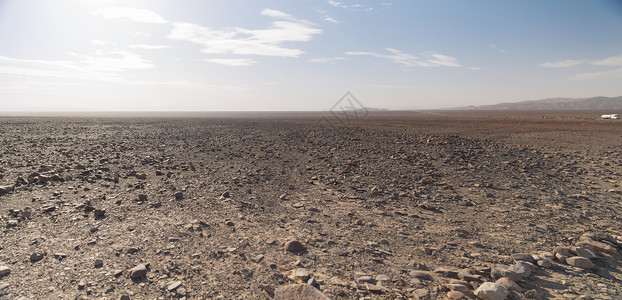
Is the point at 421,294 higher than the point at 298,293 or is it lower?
lower

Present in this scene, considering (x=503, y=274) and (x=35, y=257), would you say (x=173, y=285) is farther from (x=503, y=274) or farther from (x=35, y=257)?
(x=503, y=274)

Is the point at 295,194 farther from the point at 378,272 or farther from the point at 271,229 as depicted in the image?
the point at 378,272

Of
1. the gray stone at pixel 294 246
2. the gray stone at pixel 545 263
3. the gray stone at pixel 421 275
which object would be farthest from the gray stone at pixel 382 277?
the gray stone at pixel 545 263

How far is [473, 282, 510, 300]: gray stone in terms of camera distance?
3180 mm

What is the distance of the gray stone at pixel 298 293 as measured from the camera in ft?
10.4

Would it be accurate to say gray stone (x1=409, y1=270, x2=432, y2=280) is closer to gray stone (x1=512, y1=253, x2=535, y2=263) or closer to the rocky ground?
the rocky ground

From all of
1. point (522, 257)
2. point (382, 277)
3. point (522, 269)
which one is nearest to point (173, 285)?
point (382, 277)

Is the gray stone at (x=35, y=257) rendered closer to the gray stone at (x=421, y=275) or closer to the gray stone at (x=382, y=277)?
the gray stone at (x=382, y=277)

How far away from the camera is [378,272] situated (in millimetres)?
3879

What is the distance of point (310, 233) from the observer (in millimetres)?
5113

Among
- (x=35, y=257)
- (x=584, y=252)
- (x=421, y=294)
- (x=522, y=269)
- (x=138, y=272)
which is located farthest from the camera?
(x=584, y=252)

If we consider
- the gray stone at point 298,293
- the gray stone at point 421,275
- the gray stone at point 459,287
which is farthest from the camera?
the gray stone at point 421,275

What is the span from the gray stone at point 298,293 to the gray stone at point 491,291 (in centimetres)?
166

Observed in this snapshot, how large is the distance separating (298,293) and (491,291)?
2048mm
